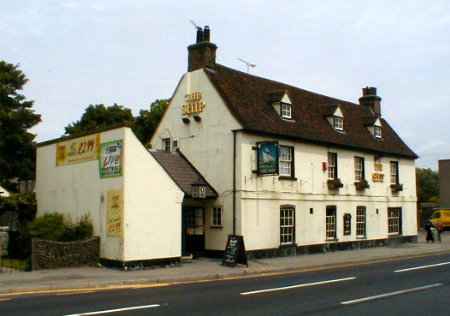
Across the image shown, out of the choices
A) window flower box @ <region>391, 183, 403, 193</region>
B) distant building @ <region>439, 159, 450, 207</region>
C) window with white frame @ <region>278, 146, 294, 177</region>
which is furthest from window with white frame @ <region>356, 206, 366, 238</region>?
distant building @ <region>439, 159, 450, 207</region>

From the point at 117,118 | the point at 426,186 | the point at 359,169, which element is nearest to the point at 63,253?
the point at 359,169

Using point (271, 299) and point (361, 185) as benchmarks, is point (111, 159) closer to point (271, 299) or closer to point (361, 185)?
point (271, 299)

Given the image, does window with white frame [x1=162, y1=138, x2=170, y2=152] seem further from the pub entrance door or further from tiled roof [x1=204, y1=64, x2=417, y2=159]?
tiled roof [x1=204, y1=64, x2=417, y2=159]

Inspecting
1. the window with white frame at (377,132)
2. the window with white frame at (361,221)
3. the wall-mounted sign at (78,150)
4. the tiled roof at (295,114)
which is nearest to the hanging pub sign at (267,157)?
the tiled roof at (295,114)

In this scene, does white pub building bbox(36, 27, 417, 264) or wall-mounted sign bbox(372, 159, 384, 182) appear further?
wall-mounted sign bbox(372, 159, 384, 182)

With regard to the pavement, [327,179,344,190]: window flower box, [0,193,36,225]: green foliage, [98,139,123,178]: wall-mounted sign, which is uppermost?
[98,139,123,178]: wall-mounted sign

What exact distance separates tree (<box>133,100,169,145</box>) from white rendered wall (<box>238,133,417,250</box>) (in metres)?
18.3

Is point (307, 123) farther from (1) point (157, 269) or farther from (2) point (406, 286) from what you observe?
(2) point (406, 286)

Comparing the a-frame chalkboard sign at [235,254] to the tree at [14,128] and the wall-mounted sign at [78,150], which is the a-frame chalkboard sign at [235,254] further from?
the tree at [14,128]

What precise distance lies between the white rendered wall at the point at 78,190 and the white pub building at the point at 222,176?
0.04 metres

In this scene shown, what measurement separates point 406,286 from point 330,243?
44.8ft

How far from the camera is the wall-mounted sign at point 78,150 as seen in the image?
21.9 meters

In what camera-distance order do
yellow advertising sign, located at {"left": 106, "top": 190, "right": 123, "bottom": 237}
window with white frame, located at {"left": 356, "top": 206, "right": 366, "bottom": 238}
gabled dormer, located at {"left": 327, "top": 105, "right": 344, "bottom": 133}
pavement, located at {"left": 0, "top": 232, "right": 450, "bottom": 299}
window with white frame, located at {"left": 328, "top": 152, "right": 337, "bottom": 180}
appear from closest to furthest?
1. pavement, located at {"left": 0, "top": 232, "right": 450, "bottom": 299}
2. yellow advertising sign, located at {"left": 106, "top": 190, "right": 123, "bottom": 237}
3. window with white frame, located at {"left": 328, "top": 152, "right": 337, "bottom": 180}
4. gabled dormer, located at {"left": 327, "top": 105, "right": 344, "bottom": 133}
5. window with white frame, located at {"left": 356, "top": 206, "right": 366, "bottom": 238}

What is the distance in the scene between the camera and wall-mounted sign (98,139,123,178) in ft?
66.8
